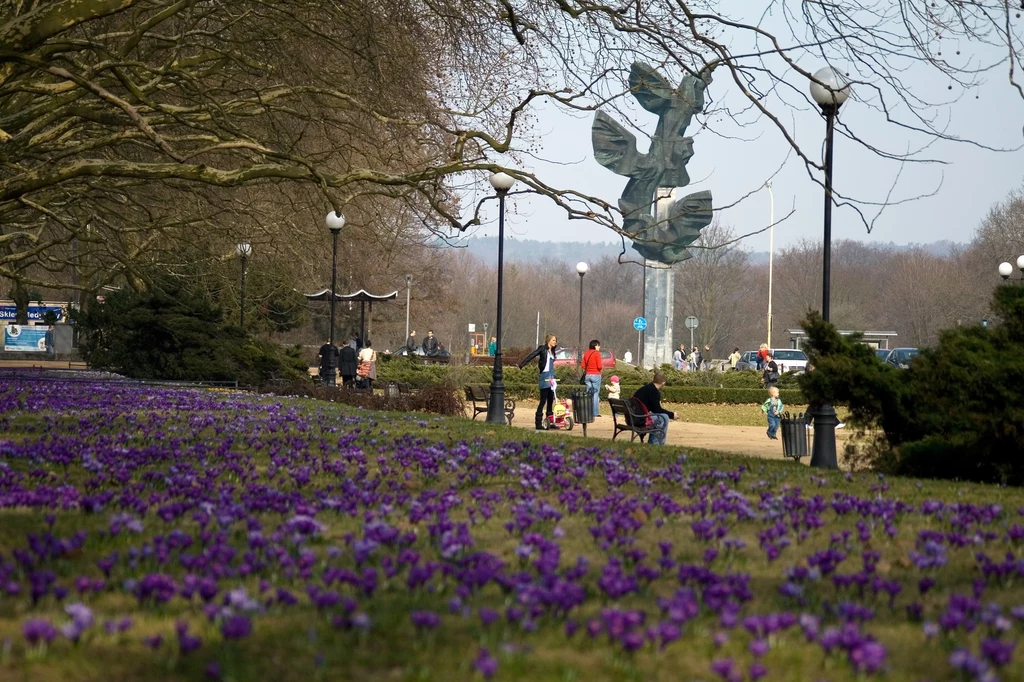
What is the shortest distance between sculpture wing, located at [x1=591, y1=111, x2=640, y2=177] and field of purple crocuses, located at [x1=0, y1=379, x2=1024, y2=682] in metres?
57.7

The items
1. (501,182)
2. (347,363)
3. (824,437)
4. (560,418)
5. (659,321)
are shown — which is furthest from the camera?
(659,321)

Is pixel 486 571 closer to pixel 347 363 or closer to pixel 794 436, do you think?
pixel 794 436

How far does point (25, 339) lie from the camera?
57438 millimetres

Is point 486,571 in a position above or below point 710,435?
above

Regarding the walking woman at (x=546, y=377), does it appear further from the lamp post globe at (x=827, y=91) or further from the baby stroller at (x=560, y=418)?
the lamp post globe at (x=827, y=91)

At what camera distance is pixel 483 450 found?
11711 millimetres

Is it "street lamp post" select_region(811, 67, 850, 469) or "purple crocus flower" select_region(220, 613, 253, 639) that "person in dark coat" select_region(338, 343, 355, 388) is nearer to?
"street lamp post" select_region(811, 67, 850, 469)

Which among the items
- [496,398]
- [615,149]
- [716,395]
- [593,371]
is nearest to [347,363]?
[593,371]

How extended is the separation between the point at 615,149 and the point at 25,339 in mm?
32248

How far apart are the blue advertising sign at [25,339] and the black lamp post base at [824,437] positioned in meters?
50.0

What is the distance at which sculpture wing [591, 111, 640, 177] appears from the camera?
220 feet

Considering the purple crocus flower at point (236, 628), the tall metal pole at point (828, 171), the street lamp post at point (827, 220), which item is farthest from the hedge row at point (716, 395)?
the purple crocus flower at point (236, 628)

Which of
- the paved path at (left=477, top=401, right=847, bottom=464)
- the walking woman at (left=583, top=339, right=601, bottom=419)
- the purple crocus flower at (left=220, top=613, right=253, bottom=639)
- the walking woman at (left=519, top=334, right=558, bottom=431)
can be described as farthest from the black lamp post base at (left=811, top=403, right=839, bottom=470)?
the purple crocus flower at (left=220, top=613, right=253, bottom=639)

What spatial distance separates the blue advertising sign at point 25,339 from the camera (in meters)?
57.1
